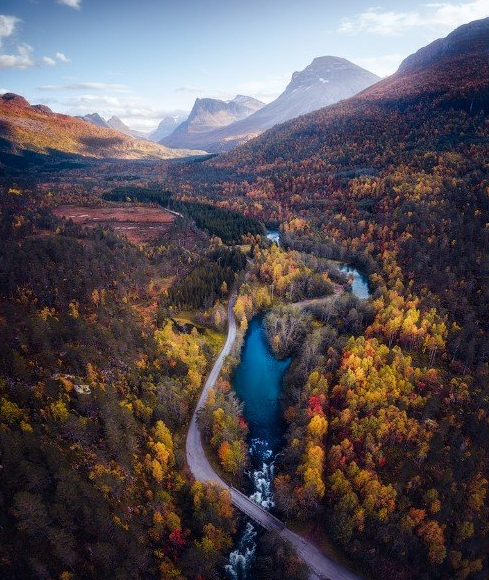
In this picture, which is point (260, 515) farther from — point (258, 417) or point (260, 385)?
point (260, 385)

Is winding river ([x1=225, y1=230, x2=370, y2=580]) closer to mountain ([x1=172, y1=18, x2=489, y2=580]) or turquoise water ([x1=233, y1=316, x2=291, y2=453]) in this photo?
turquoise water ([x1=233, y1=316, x2=291, y2=453])

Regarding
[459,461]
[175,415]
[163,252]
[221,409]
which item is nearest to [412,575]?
[459,461]

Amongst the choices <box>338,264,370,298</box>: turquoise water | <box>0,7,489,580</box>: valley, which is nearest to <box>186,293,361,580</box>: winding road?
<box>0,7,489,580</box>: valley

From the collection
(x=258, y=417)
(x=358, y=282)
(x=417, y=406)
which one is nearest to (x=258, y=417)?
(x=258, y=417)

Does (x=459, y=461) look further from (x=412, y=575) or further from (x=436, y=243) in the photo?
(x=436, y=243)

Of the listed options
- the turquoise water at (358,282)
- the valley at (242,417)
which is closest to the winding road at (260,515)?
the valley at (242,417)

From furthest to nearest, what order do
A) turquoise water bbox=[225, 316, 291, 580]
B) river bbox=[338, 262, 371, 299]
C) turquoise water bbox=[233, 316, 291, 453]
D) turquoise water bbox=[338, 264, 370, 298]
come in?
river bbox=[338, 262, 371, 299]
turquoise water bbox=[338, 264, 370, 298]
turquoise water bbox=[233, 316, 291, 453]
turquoise water bbox=[225, 316, 291, 580]
